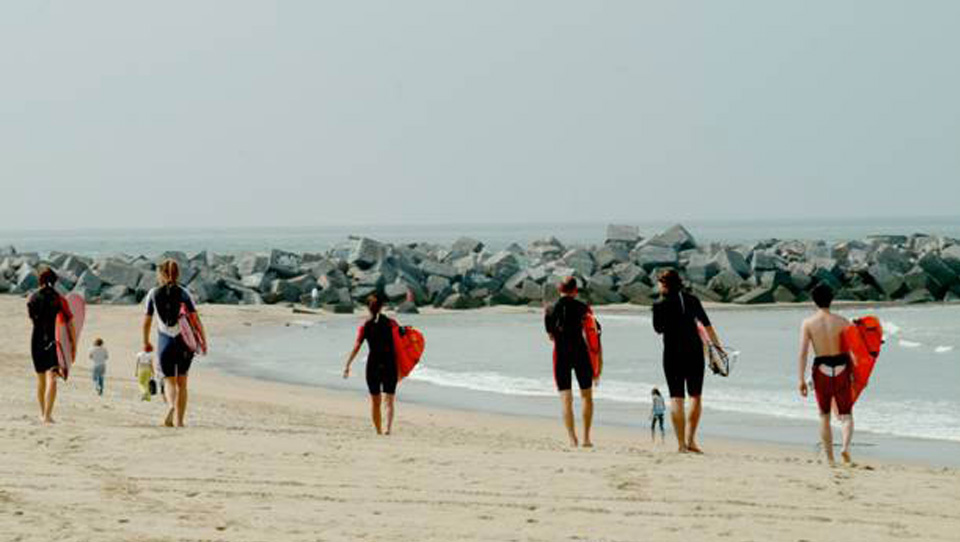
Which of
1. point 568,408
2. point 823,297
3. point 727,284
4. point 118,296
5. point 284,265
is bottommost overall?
point 118,296

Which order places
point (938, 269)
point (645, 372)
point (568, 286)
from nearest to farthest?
point (568, 286) < point (645, 372) < point (938, 269)

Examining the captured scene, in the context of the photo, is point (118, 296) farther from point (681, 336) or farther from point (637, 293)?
point (681, 336)

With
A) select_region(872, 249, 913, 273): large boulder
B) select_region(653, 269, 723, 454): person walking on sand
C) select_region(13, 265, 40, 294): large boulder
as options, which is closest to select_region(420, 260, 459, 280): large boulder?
select_region(13, 265, 40, 294): large boulder

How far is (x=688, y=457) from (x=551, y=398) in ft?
35.0

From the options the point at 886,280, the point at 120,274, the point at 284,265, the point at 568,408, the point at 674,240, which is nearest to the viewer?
the point at 568,408

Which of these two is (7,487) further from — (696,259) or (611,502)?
(696,259)

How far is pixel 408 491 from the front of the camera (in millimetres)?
8898

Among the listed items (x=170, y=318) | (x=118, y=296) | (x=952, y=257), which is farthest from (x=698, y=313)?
(x=952, y=257)

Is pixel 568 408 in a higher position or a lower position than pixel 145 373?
higher

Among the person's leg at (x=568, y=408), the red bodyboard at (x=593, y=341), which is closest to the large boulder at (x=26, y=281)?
the person's leg at (x=568, y=408)

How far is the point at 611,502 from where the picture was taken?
8609mm

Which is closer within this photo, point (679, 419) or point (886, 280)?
point (679, 419)

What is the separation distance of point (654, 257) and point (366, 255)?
10190mm

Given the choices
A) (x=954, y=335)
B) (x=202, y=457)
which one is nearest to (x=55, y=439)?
(x=202, y=457)
